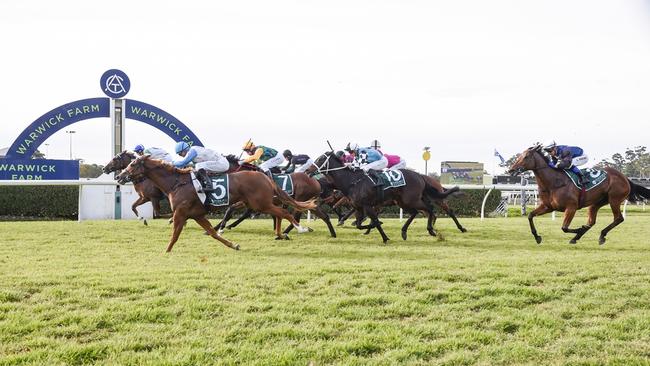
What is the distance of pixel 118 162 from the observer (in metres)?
10.1

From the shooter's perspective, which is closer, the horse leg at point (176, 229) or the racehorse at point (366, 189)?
the horse leg at point (176, 229)

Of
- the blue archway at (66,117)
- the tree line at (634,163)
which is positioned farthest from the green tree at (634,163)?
the blue archway at (66,117)

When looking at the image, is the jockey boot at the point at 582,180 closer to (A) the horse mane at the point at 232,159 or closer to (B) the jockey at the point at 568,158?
(B) the jockey at the point at 568,158

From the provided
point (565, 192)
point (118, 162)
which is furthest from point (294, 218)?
point (565, 192)

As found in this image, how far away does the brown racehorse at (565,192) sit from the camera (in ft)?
27.9

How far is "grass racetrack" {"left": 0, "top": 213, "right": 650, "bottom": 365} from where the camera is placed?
3.37 m

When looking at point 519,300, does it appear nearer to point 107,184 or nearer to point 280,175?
point 280,175

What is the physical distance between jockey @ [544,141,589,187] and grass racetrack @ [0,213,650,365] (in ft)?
6.51

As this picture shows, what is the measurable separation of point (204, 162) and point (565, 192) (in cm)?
485

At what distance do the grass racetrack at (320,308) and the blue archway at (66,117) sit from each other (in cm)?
959

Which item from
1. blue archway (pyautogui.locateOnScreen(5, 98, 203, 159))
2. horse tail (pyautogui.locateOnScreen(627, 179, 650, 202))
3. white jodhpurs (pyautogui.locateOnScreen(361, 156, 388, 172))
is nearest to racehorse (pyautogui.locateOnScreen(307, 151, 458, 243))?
white jodhpurs (pyautogui.locateOnScreen(361, 156, 388, 172))

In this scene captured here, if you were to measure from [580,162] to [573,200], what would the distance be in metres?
1.06

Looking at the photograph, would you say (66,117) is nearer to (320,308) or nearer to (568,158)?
(568,158)

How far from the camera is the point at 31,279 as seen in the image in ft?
15.4
